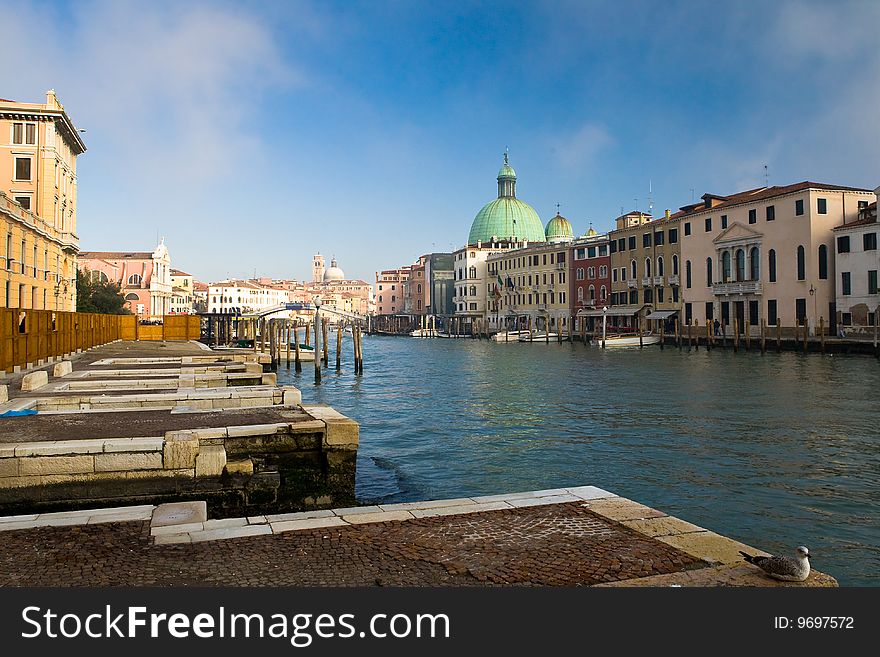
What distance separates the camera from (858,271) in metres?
41.0

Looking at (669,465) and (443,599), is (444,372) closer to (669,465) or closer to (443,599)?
(669,465)

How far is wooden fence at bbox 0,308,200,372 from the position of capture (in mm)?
17870

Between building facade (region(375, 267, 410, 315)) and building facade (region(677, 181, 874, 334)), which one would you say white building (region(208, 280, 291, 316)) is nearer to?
building facade (region(375, 267, 410, 315))

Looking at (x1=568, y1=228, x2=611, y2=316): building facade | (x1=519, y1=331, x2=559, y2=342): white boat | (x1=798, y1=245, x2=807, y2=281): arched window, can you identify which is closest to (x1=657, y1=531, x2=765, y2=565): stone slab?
(x1=798, y1=245, x2=807, y2=281): arched window

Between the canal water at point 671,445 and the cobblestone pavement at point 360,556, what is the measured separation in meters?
3.24

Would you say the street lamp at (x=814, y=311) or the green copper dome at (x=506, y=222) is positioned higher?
the green copper dome at (x=506, y=222)

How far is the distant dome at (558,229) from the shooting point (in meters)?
101

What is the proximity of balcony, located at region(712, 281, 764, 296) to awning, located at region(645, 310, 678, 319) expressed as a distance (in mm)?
5953

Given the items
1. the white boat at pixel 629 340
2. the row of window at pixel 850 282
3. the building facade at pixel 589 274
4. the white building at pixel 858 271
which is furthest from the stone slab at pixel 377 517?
the building facade at pixel 589 274

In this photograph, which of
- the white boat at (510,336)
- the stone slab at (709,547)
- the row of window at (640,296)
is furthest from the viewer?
the white boat at (510,336)

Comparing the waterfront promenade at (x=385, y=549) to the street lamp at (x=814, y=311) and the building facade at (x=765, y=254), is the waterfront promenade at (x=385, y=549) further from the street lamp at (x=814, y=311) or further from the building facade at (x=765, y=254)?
the building facade at (x=765, y=254)

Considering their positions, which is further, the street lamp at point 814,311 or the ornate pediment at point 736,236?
the ornate pediment at point 736,236

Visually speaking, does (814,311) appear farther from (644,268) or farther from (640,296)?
(640,296)

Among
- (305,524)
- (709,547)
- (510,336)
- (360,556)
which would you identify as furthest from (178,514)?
(510,336)
